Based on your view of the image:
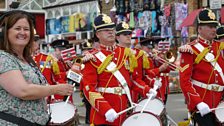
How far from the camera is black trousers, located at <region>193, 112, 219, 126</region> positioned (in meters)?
5.53

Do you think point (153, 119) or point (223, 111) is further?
point (223, 111)

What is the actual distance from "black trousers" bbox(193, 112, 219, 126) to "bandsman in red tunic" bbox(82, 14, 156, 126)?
628mm

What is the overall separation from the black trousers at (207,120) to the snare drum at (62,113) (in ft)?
7.45

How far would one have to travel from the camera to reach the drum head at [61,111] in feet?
24.3

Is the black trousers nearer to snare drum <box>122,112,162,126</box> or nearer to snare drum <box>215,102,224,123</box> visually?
snare drum <box>215,102,224,123</box>

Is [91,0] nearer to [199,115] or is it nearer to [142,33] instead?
[142,33]

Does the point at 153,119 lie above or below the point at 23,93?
below

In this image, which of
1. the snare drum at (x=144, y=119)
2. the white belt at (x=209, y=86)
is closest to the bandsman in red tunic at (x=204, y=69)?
the white belt at (x=209, y=86)

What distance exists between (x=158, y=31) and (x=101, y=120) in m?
17.3

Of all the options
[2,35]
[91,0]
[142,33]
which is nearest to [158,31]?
[142,33]

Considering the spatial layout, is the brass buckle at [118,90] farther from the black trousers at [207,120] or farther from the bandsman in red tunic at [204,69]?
the black trousers at [207,120]

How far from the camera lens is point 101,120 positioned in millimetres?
5293

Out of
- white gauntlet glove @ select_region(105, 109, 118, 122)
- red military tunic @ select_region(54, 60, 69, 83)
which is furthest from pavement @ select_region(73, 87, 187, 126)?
white gauntlet glove @ select_region(105, 109, 118, 122)

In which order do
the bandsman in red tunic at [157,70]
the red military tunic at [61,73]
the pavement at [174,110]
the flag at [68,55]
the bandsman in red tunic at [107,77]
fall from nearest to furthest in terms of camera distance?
the bandsman in red tunic at [107,77]
the bandsman in red tunic at [157,70]
the red military tunic at [61,73]
the flag at [68,55]
the pavement at [174,110]
